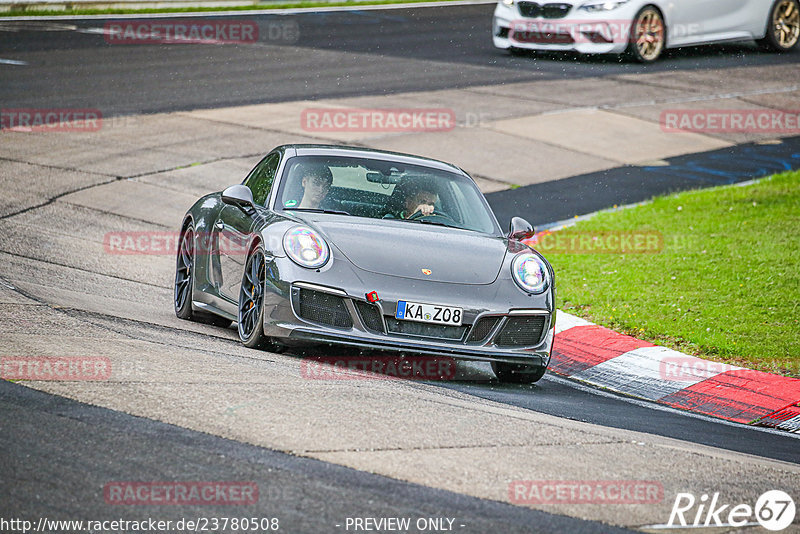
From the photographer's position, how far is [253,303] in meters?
7.54

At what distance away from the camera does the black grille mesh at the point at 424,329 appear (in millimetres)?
7039

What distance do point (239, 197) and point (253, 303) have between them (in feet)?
3.02

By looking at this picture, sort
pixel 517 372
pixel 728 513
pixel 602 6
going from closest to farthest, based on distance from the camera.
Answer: pixel 728 513 < pixel 517 372 < pixel 602 6

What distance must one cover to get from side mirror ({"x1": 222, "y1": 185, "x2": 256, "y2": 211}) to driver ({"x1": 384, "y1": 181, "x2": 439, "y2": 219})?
3.14 ft

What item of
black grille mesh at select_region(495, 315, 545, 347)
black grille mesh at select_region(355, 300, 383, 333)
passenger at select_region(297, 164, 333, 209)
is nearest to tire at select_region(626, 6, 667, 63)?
passenger at select_region(297, 164, 333, 209)

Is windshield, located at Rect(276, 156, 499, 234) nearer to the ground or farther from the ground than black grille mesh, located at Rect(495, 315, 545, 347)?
farther from the ground

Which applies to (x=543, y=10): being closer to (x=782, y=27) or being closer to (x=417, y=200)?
(x=782, y=27)

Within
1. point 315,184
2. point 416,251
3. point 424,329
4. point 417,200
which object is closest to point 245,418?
point 424,329

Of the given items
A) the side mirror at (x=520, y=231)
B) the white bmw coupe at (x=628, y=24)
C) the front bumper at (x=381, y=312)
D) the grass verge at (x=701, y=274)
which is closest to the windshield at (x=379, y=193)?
the side mirror at (x=520, y=231)

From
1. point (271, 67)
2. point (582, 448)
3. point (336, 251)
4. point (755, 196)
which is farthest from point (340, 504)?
point (271, 67)

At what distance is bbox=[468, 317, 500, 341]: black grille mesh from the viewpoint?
283 inches

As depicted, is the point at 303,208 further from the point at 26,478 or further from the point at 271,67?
the point at 271,67

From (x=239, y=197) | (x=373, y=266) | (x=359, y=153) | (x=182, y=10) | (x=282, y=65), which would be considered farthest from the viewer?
(x=182, y=10)

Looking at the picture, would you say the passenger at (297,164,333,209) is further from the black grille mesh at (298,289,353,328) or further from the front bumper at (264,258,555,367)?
the black grille mesh at (298,289,353,328)
